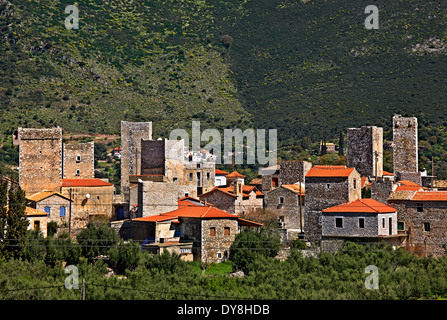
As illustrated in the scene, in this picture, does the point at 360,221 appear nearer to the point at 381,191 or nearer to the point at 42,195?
the point at 381,191

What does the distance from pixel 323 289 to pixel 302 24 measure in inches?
2896

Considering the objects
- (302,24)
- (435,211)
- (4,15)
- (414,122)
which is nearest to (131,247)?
(435,211)

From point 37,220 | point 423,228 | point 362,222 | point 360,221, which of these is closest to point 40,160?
point 37,220

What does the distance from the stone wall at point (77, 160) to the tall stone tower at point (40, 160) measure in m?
4.38

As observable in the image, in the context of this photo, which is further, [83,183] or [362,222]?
[83,183]

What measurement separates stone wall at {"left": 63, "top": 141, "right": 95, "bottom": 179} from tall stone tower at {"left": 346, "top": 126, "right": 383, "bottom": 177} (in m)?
20.5

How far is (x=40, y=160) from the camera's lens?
52.4m

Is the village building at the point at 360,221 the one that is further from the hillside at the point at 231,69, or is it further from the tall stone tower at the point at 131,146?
the hillside at the point at 231,69

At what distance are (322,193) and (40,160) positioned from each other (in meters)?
19.8

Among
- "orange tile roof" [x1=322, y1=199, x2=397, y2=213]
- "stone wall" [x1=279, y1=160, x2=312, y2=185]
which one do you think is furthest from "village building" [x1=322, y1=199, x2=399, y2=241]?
"stone wall" [x1=279, y1=160, x2=312, y2=185]

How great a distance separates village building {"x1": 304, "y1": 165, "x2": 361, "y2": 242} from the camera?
155 ft

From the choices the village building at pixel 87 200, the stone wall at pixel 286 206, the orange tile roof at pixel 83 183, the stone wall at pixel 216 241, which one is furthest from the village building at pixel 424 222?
the orange tile roof at pixel 83 183

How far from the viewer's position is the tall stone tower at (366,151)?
58.7 m
